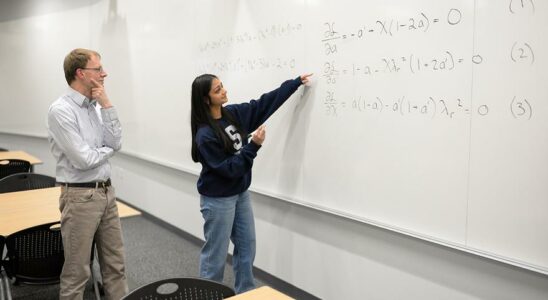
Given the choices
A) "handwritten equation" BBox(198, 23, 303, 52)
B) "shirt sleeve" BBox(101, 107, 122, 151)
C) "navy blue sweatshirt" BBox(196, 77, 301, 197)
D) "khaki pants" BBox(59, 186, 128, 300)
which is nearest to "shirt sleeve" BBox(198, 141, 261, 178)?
"navy blue sweatshirt" BBox(196, 77, 301, 197)

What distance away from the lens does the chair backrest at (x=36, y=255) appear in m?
2.17

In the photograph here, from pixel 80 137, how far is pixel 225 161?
2.51ft

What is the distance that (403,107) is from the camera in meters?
2.11

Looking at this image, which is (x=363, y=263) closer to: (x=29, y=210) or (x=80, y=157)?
(x=80, y=157)

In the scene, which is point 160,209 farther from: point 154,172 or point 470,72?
point 470,72

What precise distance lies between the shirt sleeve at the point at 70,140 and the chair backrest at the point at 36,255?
1.30 ft

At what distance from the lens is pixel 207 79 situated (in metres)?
2.45

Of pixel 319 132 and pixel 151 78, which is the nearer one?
pixel 319 132

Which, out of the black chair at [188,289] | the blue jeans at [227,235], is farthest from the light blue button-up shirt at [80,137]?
the black chair at [188,289]

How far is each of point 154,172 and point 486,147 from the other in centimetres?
362

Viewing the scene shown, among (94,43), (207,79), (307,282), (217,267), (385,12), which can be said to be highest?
(94,43)

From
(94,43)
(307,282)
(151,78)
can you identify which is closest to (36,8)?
(94,43)

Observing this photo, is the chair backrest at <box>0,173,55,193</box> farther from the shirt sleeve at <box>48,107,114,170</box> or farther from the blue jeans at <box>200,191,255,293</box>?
the blue jeans at <box>200,191,255,293</box>

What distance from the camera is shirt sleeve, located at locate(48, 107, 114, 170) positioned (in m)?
2.16
